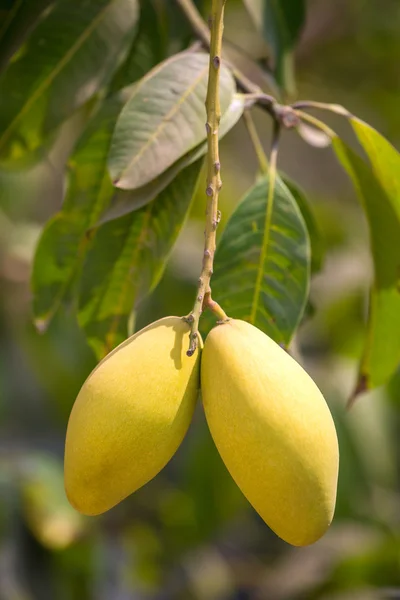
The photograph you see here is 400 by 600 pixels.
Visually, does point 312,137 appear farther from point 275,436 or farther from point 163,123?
point 275,436

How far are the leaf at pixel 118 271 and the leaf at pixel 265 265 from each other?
0.08 m

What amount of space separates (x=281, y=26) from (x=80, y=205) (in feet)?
1.19

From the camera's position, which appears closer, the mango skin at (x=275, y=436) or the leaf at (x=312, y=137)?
the mango skin at (x=275, y=436)

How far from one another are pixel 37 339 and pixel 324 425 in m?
1.70

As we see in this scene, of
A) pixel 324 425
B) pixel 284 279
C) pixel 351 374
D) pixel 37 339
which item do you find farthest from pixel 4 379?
pixel 324 425

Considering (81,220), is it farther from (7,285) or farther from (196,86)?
(7,285)

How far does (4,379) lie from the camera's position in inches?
94.6

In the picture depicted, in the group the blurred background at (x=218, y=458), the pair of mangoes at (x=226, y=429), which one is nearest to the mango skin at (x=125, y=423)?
the pair of mangoes at (x=226, y=429)

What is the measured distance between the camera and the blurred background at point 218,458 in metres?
1.84

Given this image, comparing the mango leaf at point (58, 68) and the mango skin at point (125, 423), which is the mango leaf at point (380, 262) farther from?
the mango skin at point (125, 423)

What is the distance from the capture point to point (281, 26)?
114 cm

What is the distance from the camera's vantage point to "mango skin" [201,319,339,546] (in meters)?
0.61

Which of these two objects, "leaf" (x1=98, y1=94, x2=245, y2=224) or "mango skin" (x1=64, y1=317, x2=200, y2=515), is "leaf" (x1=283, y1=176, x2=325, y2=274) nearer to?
"leaf" (x1=98, y1=94, x2=245, y2=224)

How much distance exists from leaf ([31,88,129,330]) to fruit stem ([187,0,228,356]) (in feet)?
0.91
